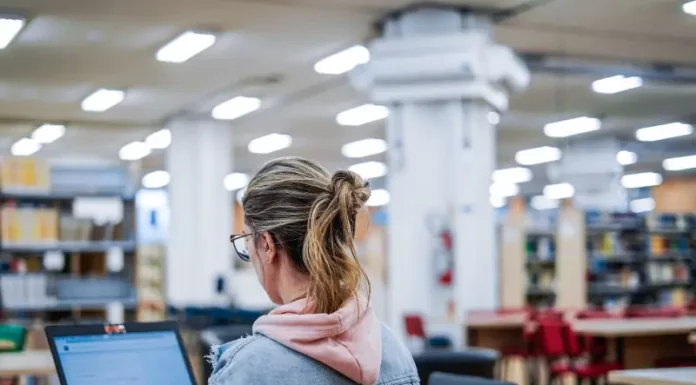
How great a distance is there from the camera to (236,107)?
1500cm

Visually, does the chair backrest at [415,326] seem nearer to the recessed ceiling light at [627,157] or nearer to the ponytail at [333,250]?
the ponytail at [333,250]

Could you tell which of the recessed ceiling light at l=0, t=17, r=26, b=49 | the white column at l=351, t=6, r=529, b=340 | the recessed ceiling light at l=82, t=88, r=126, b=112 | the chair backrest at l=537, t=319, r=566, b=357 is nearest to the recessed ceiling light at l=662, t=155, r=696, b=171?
the recessed ceiling light at l=82, t=88, r=126, b=112

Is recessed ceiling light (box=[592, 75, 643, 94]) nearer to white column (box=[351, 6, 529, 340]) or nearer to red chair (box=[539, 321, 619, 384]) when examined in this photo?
white column (box=[351, 6, 529, 340])

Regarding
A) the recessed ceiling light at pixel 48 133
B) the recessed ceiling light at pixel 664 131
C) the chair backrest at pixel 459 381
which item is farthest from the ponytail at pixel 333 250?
the recessed ceiling light at pixel 664 131

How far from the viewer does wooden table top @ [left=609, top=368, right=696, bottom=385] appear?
130 inches

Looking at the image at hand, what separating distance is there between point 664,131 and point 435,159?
9474 millimetres

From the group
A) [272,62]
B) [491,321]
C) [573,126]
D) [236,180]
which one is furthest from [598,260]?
[236,180]

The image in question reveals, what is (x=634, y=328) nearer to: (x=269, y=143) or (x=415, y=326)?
(x=415, y=326)

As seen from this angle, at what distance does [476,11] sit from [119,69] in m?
4.65

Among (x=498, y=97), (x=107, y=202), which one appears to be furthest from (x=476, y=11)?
(x=107, y=202)

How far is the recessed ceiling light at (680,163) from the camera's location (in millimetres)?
21219

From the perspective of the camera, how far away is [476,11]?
31.8 ft

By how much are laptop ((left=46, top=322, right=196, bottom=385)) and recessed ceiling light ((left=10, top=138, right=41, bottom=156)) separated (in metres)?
16.3

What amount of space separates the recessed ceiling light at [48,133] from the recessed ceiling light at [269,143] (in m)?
3.41
